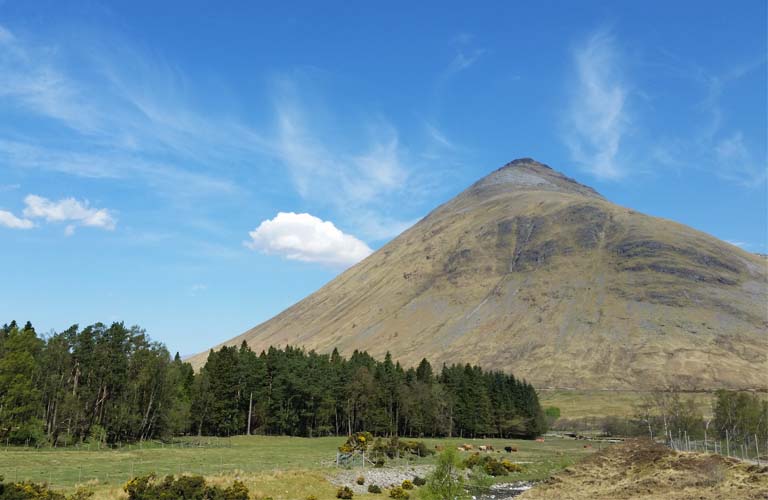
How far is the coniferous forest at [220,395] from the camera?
88.0 metres

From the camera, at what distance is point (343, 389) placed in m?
127

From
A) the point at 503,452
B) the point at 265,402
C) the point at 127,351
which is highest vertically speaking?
the point at 127,351

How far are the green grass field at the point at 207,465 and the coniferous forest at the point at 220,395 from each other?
27.5ft

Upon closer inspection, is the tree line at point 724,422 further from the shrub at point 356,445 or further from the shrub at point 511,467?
the shrub at point 356,445

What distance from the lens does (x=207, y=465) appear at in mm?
65875

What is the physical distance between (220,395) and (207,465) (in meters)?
52.6

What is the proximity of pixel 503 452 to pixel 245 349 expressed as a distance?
205ft

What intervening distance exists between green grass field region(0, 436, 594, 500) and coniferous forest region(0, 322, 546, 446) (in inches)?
330

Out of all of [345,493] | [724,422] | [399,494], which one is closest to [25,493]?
[345,493]

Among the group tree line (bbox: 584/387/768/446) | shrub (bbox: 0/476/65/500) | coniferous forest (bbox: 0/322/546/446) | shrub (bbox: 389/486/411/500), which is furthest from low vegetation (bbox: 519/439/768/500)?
coniferous forest (bbox: 0/322/546/446)

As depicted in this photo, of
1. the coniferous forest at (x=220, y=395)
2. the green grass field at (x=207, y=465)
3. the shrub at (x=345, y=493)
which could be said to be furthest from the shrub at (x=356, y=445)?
the coniferous forest at (x=220, y=395)

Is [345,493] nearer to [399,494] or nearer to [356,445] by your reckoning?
[399,494]

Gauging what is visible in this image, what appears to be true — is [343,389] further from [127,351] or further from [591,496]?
[591,496]

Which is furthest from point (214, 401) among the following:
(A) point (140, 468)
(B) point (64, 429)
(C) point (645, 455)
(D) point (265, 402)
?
(C) point (645, 455)
